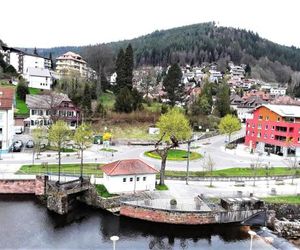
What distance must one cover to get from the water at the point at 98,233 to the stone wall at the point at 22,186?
3.70 meters

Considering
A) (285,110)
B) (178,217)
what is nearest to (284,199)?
(178,217)

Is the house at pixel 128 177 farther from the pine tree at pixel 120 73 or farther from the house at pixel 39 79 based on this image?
the house at pixel 39 79

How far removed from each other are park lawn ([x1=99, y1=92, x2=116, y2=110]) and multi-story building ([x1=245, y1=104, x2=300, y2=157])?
29.0m

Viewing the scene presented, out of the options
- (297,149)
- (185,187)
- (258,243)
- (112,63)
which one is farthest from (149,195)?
(112,63)

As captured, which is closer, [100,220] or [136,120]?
[100,220]

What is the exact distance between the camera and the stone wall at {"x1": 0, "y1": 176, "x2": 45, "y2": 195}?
41656mm

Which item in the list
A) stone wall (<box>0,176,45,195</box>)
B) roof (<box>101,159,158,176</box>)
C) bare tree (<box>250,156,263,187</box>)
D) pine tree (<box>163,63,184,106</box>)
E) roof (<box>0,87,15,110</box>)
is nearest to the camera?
roof (<box>101,159,158,176</box>)

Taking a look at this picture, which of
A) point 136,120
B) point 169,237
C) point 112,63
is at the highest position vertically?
point 112,63

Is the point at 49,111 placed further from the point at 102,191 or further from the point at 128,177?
the point at 128,177

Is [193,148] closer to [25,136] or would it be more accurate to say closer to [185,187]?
[185,187]

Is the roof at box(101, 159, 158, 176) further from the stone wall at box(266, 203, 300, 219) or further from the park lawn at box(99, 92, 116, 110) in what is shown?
the park lawn at box(99, 92, 116, 110)

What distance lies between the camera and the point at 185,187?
4316 cm

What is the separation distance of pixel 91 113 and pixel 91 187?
39791 millimetres

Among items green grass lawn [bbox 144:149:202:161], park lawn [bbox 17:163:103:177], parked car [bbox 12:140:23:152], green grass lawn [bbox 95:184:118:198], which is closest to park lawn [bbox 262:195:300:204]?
green grass lawn [bbox 95:184:118:198]
